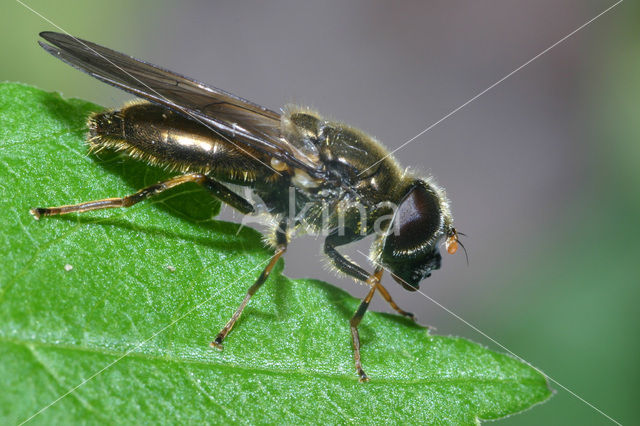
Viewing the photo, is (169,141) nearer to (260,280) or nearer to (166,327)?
(260,280)

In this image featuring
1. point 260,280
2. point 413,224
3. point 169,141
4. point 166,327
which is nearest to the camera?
point 166,327

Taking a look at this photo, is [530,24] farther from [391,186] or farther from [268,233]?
[268,233]

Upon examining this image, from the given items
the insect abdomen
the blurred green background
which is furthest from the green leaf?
the blurred green background

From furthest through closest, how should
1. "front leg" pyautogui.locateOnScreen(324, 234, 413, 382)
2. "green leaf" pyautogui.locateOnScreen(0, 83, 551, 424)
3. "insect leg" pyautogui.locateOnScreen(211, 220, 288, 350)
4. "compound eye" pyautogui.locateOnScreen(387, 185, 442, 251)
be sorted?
"compound eye" pyautogui.locateOnScreen(387, 185, 442, 251) → "front leg" pyautogui.locateOnScreen(324, 234, 413, 382) → "insect leg" pyautogui.locateOnScreen(211, 220, 288, 350) → "green leaf" pyautogui.locateOnScreen(0, 83, 551, 424)

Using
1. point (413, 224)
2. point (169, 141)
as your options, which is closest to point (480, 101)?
point (413, 224)

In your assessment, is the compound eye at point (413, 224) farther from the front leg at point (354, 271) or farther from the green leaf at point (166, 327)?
the green leaf at point (166, 327)

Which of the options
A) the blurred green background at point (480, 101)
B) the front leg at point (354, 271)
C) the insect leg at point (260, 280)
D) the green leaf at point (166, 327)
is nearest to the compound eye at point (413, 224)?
the front leg at point (354, 271)

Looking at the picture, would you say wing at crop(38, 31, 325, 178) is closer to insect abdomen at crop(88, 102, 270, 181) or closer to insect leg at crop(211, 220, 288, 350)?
insect abdomen at crop(88, 102, 270, 181)
